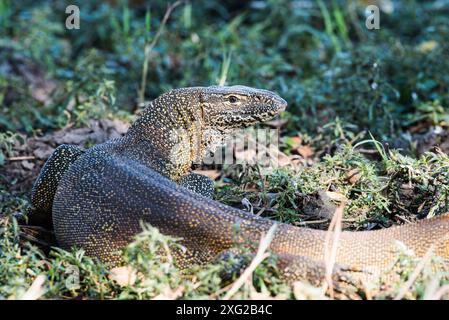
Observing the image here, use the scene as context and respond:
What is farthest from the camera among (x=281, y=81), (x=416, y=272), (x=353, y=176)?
(x=281, y=81)

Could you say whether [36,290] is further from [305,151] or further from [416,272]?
[305,151]

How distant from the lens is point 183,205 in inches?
210

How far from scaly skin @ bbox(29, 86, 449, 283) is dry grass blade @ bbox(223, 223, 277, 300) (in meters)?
0.13

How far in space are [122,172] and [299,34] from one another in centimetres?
689

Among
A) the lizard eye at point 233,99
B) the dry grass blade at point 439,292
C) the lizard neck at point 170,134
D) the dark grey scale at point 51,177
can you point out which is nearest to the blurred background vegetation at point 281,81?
the dry grass blade at point 439,292

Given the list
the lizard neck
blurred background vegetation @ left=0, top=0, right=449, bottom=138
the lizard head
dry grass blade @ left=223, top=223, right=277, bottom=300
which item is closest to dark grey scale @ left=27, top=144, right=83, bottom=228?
the lizard neck

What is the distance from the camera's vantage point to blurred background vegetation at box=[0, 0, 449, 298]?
6.47 meters

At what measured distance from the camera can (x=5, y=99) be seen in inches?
396

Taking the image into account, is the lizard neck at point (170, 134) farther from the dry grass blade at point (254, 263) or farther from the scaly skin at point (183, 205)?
the dry grass blade at point (254, 263)

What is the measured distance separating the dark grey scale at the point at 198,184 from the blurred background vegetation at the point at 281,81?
0.44m

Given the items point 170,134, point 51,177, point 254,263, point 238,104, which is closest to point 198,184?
point 170,134

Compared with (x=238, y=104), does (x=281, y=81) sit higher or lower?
lower

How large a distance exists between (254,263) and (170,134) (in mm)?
1993
